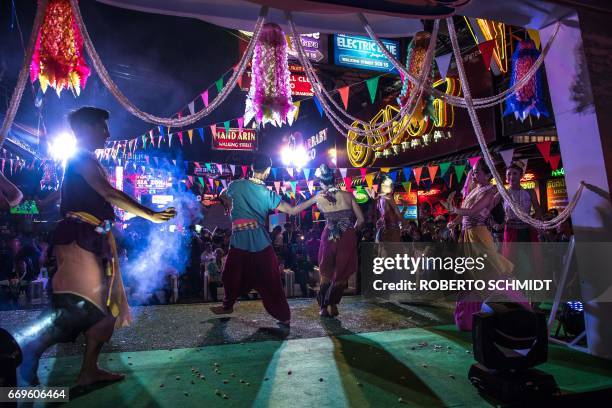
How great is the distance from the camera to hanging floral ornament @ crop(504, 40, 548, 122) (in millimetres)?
5555

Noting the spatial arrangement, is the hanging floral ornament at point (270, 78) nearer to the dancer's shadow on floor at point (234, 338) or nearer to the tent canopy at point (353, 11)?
the tent canopy at point (353, 11)

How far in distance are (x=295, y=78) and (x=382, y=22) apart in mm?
7630

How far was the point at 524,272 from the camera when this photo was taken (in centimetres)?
584

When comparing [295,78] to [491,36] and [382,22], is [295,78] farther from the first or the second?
[382,22]

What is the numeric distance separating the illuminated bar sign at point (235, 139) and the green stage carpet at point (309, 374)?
57.1ft

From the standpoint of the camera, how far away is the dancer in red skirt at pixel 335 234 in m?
6.11

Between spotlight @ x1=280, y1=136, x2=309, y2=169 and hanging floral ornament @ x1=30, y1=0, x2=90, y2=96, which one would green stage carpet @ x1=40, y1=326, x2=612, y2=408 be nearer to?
hanging floral ornament @ x1=30, y1=0, x2=90, y2=96

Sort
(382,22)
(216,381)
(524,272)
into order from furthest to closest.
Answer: (524,272)
(382,22)
(216,381)

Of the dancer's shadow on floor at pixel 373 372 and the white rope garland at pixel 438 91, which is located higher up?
the white rope garland at pixel 438 91

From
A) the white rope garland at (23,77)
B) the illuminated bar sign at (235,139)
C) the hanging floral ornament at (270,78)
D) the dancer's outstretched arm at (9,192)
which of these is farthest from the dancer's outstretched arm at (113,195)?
the illuminated bar sign at (235,139)

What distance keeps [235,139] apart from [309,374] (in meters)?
19.3

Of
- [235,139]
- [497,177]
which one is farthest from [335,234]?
[235,139]

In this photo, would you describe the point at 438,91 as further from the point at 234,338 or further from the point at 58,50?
the point at 58,50

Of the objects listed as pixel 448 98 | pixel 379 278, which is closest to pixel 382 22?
pixel 448 98
